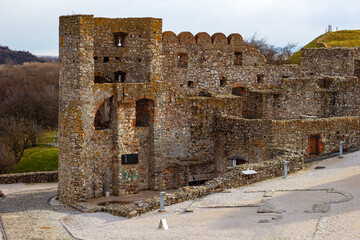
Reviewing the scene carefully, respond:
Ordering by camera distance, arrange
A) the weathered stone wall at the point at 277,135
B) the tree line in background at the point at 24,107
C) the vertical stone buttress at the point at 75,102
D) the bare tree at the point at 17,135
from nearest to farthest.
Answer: the vertical stone buttress at the point at 75,102 < the weathered stone wall at the point at 277,135 < the bare tree at the point at 17,135 < the tree line in background at the point at 24,107

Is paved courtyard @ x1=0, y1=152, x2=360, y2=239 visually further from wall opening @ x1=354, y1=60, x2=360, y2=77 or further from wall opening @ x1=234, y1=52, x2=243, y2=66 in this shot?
wall opening @ x1=354, y1=60, x2=360, y2=77

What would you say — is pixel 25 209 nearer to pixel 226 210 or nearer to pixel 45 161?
pixel 226 210

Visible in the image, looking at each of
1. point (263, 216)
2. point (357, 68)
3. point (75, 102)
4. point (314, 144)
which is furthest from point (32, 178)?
point (357, 68)

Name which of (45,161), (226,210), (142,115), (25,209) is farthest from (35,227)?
(45,161)

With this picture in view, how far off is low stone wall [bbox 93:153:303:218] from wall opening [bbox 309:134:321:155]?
3014 mm

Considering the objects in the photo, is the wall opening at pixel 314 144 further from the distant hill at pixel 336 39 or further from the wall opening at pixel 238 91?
the distant hill at pixel 336 39

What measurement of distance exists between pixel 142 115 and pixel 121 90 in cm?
217

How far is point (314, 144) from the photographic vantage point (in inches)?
1102

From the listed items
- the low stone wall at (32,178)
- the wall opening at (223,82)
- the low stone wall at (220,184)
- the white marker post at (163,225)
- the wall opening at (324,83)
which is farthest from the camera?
the low stone wall at (32,178)

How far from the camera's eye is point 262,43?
199 ft

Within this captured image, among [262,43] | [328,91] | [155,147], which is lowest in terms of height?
[155,147]

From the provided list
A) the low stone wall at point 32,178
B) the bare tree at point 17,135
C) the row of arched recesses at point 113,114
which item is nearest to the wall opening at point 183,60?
the row of arched recesses at point 113,114

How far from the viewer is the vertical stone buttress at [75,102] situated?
26781 millimetres

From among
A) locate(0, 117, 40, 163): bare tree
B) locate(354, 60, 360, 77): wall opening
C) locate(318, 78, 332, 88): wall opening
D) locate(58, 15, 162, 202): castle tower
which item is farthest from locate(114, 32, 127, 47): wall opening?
locate(0, 117, 40, 163): bare tree
